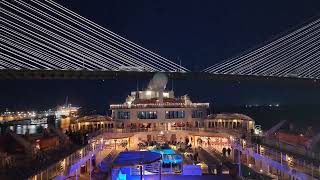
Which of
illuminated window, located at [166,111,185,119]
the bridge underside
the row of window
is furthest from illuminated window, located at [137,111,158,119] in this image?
the bridge underside

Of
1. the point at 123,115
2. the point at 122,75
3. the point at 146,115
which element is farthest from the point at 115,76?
the point at 146,115

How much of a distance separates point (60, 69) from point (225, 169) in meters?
34.2

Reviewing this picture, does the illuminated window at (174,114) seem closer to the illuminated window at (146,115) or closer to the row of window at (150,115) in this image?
the row of window at (150,115)

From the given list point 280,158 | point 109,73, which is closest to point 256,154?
point 280,158

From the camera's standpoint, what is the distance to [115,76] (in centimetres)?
5544

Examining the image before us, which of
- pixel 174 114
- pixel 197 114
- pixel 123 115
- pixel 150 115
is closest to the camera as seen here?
pixel 150 115

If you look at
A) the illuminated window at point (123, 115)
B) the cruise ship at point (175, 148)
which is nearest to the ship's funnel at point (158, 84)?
the cruise ship at point (175, 148)

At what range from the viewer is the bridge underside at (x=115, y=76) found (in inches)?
1753

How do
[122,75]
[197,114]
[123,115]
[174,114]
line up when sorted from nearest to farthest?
[174,114], [123,115], [197,114], [122,75]

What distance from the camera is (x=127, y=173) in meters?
14.7

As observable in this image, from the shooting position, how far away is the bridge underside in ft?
146

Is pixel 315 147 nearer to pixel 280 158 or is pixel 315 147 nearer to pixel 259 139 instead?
pixel 259 139

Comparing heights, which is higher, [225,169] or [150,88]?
[150,88]

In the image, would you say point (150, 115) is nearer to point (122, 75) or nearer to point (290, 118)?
point (122, 75)
